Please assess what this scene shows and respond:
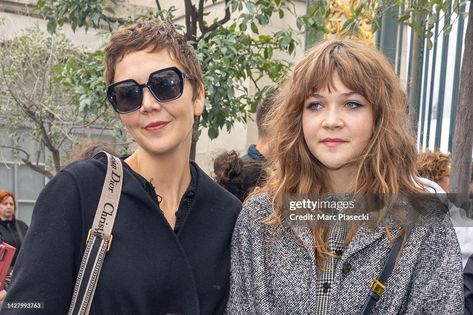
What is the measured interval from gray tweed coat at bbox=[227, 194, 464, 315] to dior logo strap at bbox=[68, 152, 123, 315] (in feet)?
1.42

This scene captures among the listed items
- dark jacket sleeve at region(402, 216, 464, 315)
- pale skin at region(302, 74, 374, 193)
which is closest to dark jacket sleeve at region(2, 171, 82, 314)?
pale skin at region(302, 74, 374, 193)

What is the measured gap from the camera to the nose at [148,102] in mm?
2016

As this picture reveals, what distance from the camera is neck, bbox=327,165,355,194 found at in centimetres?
190

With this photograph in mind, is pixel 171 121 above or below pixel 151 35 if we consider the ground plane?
below

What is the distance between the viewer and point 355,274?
1.76 metres

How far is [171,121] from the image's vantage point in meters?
2.07

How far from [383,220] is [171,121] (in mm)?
787

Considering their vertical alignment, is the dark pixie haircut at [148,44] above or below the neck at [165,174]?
above

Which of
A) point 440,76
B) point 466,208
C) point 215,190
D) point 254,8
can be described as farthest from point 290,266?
point 440,76

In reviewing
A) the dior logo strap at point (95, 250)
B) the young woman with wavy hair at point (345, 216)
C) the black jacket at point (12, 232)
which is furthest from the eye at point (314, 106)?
the black jacket at point (12, 232)

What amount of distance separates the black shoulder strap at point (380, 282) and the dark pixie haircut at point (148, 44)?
0.93m

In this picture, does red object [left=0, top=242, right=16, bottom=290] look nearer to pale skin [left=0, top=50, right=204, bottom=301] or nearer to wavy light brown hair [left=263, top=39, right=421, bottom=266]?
pale skin [left=0, top=50, right=204, bottom=301]

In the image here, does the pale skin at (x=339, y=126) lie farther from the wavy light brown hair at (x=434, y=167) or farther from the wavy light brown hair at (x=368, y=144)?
the wavy light brown hair at (x=434, y=167)

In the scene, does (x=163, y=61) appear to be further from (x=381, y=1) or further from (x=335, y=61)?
(x=381, y=1)
